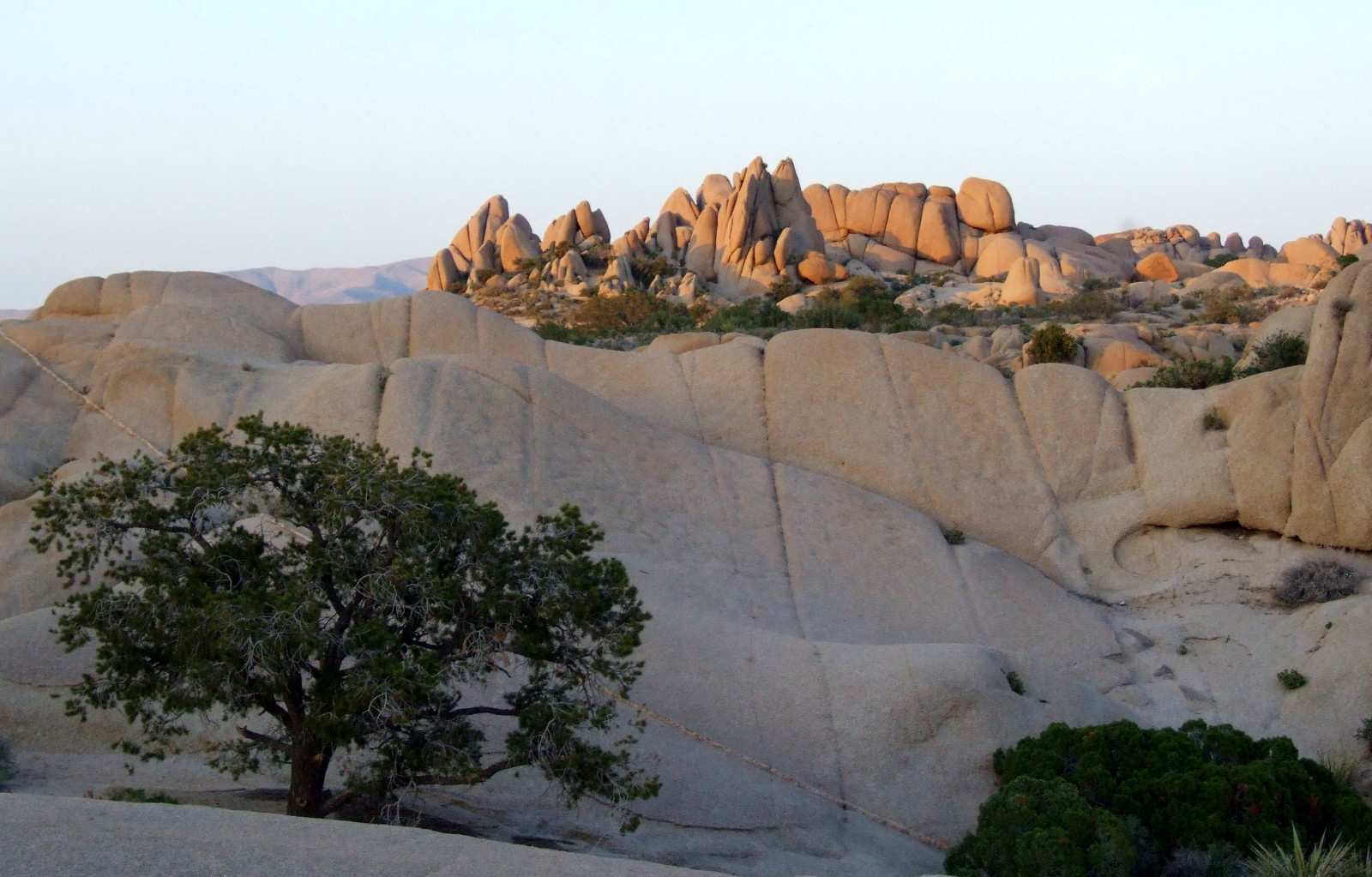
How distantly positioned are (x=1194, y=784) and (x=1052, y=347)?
66.3 feet

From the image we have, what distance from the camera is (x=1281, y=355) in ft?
83.9

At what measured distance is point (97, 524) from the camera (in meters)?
10.2

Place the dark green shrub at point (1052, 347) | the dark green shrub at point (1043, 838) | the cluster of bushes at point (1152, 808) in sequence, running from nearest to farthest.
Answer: the dark green shrub at point (1043, 838), the cluster of bushes at point (1152, 808), the dark green shrub at point (1052, 347)

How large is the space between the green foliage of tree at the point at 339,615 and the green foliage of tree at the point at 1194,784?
479cm

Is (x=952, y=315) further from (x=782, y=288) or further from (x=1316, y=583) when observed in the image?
(x=1316, y=583)

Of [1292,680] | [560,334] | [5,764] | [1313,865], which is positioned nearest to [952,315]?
[560,334]

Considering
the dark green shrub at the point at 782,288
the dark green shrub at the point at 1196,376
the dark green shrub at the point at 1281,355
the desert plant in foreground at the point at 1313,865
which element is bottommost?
the desert plant in foreground at the point at 1313,865

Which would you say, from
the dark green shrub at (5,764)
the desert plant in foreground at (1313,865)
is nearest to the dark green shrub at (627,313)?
the dark green shrub at (5,764)

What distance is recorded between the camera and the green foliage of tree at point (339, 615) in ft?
32.6

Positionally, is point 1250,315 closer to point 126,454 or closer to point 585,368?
point 585,368

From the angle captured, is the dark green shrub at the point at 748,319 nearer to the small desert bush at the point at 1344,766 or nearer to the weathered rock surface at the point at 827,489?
the weathered rock surface at the point at 827,489

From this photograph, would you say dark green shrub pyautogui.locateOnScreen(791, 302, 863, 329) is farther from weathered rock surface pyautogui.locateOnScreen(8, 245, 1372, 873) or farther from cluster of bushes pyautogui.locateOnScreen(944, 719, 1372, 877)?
cluster of bushes pyautogui.locateOnScreen(944, 719, 1372, 877)

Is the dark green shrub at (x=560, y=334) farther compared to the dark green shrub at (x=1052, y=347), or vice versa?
the dark green shrub at (x=560, y=334)

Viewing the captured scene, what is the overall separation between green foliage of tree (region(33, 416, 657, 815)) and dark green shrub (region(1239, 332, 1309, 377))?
19280mm
